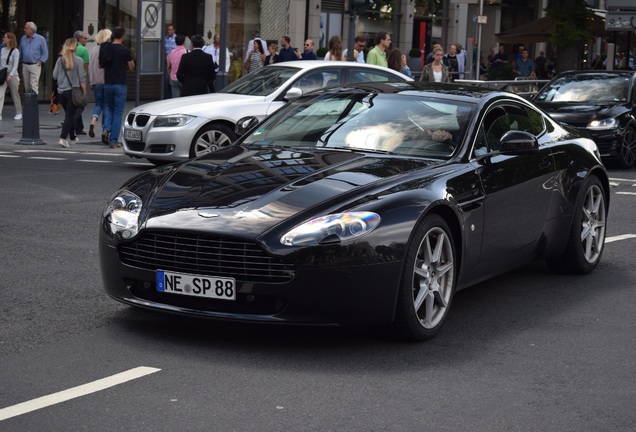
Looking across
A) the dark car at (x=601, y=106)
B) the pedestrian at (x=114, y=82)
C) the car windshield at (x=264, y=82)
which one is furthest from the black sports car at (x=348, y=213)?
the pedestrian at (x=114, y=82)

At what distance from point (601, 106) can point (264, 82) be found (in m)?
5.82

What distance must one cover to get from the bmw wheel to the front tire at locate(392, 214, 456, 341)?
9474 millimetres

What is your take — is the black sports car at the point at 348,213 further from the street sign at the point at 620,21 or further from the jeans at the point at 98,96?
the street sign at the point at 620,21

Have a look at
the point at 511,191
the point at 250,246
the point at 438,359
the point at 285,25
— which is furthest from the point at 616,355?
the point at 285,25

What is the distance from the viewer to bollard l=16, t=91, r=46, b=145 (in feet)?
63.3

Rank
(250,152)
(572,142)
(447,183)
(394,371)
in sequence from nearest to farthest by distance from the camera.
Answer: (394,371), (447,183), (250,152), (572,142)

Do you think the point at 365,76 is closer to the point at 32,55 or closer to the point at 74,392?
the point at 32,55

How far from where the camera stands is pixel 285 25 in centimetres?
4038

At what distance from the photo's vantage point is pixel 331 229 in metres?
6.26

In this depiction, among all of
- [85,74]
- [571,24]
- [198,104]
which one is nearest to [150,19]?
[85,74]

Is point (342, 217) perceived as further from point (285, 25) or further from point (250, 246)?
point (285, 25)

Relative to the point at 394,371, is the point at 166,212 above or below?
above

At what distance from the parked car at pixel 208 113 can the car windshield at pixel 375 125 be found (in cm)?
792

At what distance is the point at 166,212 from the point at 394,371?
4.89 ft
